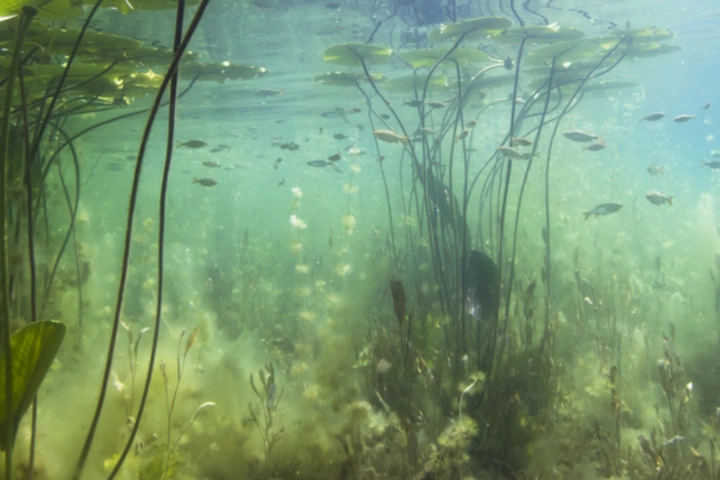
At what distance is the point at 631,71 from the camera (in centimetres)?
2092

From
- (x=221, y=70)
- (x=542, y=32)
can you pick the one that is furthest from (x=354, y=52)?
(x=542, y=32)

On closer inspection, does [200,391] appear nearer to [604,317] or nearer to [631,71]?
[604,317]

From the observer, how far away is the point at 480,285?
5.82 meters

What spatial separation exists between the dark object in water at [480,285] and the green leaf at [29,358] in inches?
178

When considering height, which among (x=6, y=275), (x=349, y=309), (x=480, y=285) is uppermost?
(x=6, y=275)

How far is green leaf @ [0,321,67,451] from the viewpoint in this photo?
2.09 metres

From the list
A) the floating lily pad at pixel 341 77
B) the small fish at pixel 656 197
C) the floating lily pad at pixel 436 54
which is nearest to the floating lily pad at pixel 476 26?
the floating lily pad at pixel 436 54

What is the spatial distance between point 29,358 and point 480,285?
4.92 meters

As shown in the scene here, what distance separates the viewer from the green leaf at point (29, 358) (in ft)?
6.87

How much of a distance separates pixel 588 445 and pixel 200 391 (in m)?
4.85

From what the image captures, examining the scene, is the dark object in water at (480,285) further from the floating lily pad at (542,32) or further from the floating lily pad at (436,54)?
the floating lily pad at (436,54)

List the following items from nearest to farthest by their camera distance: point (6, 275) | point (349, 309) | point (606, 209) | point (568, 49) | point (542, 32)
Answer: point (6, 275) → point (606, 209) → point (349, 309) → point (542, 32) → point (568, 49)

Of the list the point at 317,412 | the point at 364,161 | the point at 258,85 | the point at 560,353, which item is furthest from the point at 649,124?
the point at 317,412

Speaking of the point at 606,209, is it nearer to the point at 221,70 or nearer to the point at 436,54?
the point at 436,54
